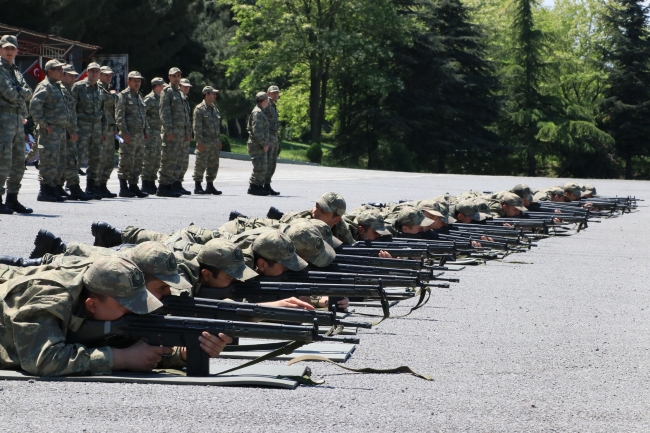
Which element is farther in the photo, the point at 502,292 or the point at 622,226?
the point at 622,226

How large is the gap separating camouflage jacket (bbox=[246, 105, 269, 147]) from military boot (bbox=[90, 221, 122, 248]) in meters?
11.5

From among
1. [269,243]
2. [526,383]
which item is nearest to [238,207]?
[269,243]

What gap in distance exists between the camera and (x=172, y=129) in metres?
17.3

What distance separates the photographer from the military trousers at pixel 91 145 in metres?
14.7

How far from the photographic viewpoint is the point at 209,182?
18.3 m

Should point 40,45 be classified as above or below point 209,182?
above

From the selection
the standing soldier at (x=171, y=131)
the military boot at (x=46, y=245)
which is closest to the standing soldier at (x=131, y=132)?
the standing soldier at (x=171, y=131)

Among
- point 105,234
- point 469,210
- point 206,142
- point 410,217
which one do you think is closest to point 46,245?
point 105,234

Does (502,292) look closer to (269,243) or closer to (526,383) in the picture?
(269,243)

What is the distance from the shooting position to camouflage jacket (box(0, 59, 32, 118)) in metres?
11.8

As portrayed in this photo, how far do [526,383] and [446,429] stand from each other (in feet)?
3.83

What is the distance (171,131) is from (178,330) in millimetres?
12529

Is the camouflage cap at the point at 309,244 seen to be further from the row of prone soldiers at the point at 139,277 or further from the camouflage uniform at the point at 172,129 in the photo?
the camouflage uniform at the point at 172,129

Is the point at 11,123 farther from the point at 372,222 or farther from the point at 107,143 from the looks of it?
the point at 372,222
